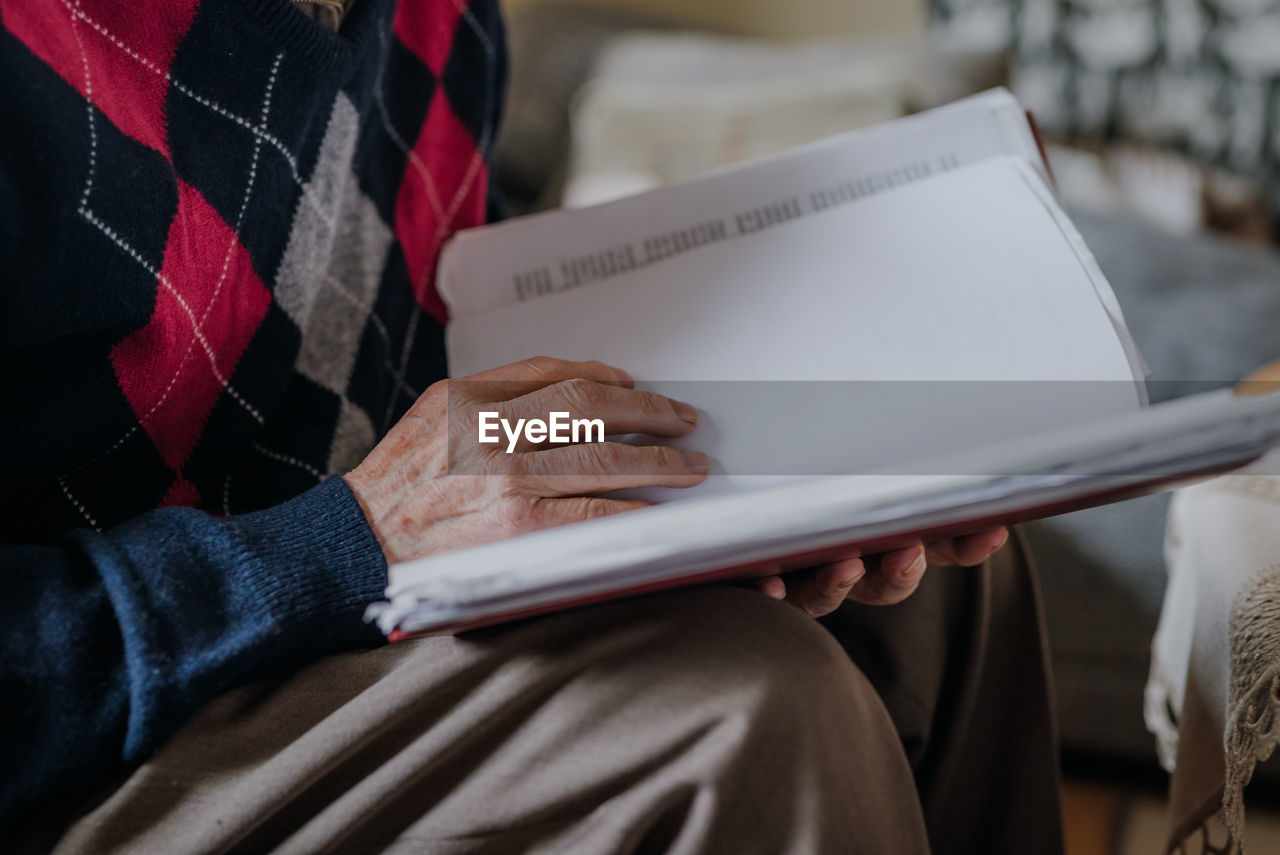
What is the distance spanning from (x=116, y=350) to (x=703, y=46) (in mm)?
1282

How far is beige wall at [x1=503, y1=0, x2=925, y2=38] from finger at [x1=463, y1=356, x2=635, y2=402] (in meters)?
1.55

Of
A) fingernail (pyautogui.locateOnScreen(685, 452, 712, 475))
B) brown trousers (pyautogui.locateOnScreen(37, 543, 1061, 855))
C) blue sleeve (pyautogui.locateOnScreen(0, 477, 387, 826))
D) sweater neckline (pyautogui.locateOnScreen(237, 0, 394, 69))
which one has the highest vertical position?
sweater neckline (pyautogui.locateOnScreen(237, 0, 394, 69))

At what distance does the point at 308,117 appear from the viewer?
22.1 inches

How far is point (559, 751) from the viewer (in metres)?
0.41

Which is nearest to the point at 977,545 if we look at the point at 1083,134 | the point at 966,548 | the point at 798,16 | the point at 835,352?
the point at 966,548

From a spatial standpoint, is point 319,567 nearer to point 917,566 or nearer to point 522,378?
point 522,378

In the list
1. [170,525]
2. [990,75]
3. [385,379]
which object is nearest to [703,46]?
[990,75]

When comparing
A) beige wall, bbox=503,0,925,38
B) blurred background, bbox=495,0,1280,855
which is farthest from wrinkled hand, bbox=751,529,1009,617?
beige wall, bbox=503,0,925,38

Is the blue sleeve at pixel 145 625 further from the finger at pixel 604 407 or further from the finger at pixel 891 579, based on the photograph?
the finger at pixel 891 579

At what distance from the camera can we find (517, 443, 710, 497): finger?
46 cm

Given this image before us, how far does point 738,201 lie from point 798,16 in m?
1.57

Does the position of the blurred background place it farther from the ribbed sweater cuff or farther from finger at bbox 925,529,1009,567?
the ribbed sweater cuff

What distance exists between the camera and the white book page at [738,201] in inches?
23.4

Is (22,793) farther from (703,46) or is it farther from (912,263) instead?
(703,46)
